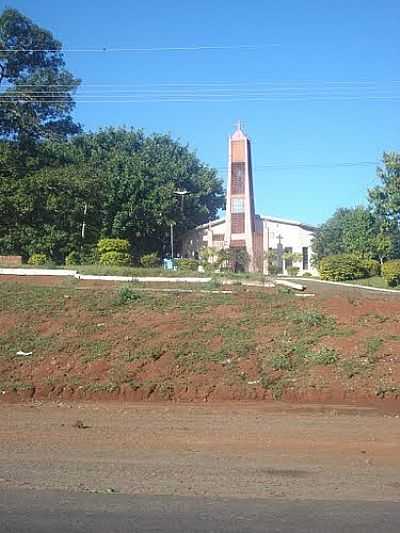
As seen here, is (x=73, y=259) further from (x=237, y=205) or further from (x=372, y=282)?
(x=372, y=282)

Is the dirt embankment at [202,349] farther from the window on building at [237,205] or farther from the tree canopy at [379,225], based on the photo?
the window on building at [237,205]

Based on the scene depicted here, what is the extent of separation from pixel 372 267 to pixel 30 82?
74.0 ft

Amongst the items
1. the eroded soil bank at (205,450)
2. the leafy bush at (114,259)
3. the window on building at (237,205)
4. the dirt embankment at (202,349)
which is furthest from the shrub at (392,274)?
the eroded soil bank at (205,450)

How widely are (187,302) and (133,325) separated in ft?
7.80

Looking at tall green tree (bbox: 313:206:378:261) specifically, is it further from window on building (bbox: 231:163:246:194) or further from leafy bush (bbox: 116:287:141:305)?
leafy bush (bbox: 116:287:141:305)

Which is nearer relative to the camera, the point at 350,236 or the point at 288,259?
the point at 350,236

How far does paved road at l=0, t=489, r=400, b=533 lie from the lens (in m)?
5.79

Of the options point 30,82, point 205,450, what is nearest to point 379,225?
point 30,82

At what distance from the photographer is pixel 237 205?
5247 centimetres

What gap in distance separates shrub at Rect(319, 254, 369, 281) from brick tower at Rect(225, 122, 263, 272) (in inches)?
402

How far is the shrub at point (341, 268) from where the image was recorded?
132 feet

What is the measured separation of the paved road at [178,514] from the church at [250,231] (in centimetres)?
4251

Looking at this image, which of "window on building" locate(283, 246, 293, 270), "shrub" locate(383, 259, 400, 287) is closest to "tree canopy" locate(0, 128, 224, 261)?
"window on building" locate(283, 246, 293, 270)

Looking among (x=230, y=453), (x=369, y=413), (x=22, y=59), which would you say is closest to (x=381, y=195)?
(x=22, y=59)
